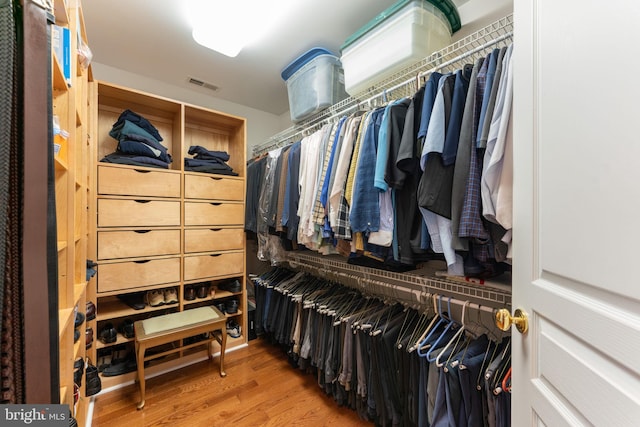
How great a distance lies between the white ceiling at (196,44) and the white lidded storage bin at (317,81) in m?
0.14

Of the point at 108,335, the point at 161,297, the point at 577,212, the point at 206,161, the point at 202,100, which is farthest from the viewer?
the point at 202,100

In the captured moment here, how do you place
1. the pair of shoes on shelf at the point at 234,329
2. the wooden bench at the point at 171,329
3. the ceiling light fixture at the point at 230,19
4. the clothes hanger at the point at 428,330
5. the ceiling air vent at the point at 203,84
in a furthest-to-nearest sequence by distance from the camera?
the ceiling air vent at the point at 203,84 → the pair of shoes on shelf at the point at 234,329 → the wooden bench at the point at 171,329 → the ceiling light fixture at the point at 230,19 → the clothes hanger at the point at 428,330

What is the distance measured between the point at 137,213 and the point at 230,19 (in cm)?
142

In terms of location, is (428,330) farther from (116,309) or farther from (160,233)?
(116,309)

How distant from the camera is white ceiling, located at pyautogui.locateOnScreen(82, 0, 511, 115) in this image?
5.14 ft

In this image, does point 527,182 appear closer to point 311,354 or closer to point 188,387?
point 311,354

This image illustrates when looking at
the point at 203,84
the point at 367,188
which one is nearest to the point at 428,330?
the point at 367,188

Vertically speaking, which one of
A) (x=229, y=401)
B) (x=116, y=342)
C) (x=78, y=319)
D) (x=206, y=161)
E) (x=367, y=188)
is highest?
(x=206, y=161)

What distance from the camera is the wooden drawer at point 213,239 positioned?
207cm

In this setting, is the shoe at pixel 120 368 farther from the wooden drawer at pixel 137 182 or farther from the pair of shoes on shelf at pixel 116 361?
the wooden drawer at pixel 137 182

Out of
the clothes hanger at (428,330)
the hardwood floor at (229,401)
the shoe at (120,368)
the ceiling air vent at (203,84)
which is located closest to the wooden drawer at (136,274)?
the shoe at (120,368)

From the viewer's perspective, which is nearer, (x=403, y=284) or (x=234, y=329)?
(x=403, y=284)

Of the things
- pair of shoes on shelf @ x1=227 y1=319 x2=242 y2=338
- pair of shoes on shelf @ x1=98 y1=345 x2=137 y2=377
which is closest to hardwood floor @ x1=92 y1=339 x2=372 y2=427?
pair of shoes on shelf @ x1=98 y1=345 x2=137 y2=377

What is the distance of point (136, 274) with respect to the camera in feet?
6.05
